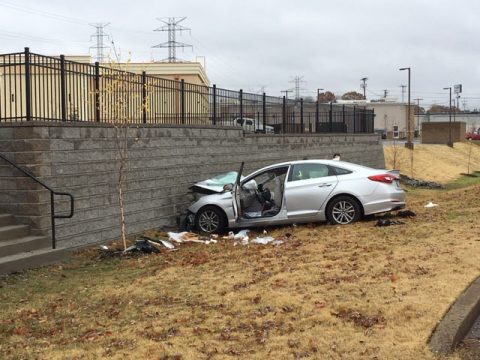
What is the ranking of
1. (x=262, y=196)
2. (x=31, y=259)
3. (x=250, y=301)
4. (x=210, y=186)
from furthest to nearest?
(x=210, y=186)
(x=262, y=196)
(x=31, y=259)
(x=250, y=301)

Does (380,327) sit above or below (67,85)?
below

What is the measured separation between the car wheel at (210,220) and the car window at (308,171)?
1.67 meters

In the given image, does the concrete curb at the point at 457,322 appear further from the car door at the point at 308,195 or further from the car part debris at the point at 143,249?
the car door at the point at 308,195

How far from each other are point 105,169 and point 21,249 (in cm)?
272

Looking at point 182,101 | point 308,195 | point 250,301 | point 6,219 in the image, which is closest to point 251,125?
point 182,101

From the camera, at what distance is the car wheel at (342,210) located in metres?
11.5

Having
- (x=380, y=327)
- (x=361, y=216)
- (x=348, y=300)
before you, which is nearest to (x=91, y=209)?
(x=361, y=216)

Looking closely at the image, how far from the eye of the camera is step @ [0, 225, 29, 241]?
8.70 metres

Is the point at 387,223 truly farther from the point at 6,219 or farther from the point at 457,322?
the point at 6,219

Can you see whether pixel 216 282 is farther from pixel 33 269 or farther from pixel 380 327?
pixel 33 269

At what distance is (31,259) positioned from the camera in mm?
8398

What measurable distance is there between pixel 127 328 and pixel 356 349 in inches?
83.8

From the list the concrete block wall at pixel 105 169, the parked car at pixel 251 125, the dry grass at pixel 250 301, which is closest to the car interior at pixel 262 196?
the concrete block wall at pixel 105 169

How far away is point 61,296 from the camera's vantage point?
6.78m
